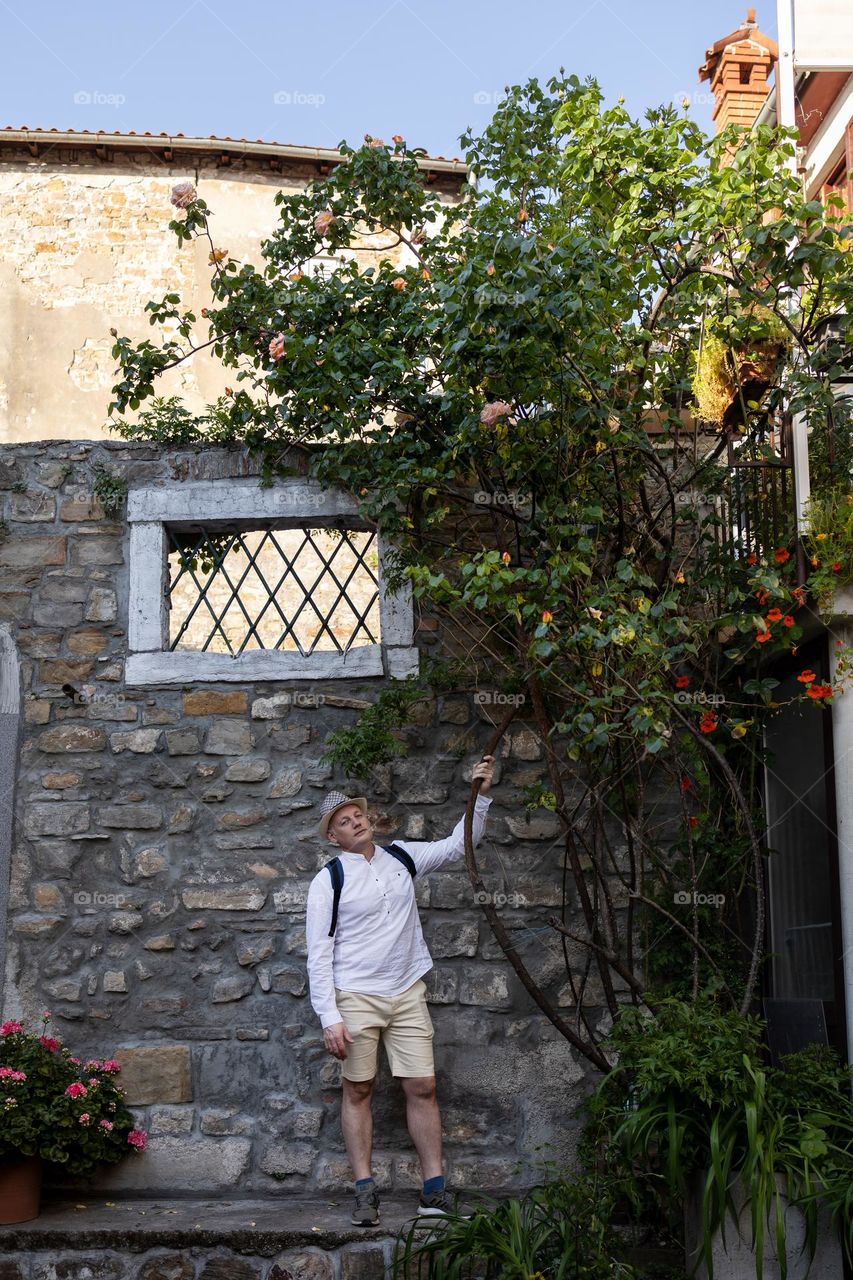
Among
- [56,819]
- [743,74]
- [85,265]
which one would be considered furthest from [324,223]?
[85,265]

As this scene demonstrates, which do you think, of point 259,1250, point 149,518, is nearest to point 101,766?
point 149,518

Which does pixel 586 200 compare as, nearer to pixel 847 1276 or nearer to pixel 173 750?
pixel 173 750

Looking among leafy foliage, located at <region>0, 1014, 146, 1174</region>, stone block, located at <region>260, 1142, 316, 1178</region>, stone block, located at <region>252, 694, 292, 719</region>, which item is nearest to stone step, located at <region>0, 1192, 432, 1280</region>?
leafy foliage, located at <region>0, 1014, 146, 1174</region>

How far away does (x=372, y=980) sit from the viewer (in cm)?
536

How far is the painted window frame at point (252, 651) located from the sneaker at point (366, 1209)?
2.17 m

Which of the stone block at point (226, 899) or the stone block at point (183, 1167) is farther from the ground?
the stone block at point (226, 899)

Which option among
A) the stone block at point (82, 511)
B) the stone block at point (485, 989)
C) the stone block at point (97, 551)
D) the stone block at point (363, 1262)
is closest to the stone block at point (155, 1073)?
the stone block at point (363, 1262)

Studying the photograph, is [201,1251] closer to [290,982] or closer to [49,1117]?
[49,1117]

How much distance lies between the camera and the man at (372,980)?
5.22 meters

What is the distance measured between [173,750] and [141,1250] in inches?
81.4

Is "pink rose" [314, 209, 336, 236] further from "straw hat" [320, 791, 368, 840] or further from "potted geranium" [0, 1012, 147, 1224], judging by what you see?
"potted geranium" [0, 1012, 147, 1224]

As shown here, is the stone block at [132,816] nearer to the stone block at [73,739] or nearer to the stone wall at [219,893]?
the stone wall at [219,893]

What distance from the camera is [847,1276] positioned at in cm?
449

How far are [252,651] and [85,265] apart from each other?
629cm
